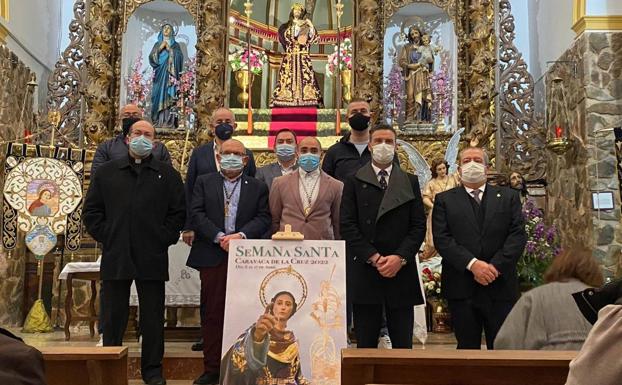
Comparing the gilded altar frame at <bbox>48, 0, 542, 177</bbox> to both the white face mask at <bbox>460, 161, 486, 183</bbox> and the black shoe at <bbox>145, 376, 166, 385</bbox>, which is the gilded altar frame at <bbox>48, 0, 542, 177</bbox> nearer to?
the white face mask at <bbox>460, 161, 486, 183</bbox>

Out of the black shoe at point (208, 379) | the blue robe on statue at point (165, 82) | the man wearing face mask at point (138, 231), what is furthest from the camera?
the blue robe on statue at point (165, 82)

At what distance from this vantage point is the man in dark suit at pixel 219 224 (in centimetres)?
455

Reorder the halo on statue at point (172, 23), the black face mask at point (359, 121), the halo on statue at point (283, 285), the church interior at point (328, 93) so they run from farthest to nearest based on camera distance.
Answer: the halo on statue at point (172, 23)
the church interior at point (328, 93)
the black face mask at point (359, 121)
the halo on statue at point (283, 285)

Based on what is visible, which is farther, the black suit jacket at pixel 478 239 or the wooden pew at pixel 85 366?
the black suit jacket at pixel 478 239

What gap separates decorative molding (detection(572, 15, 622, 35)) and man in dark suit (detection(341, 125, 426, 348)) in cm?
449

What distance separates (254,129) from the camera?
9133 mm

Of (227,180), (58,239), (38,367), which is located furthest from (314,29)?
(38,367)

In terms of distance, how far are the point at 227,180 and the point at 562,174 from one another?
16.9 ft

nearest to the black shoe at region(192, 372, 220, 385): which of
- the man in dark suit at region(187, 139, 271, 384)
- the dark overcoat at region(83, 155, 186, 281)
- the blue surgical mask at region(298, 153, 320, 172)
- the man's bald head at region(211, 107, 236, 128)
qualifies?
the man in dark suit at region(187, 139, 271, 384)

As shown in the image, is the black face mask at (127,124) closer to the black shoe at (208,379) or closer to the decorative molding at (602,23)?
the black shoe at (208,379)

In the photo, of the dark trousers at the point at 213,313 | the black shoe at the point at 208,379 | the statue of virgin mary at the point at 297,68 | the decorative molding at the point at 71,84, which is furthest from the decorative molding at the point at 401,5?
the black shoe at the point at 208,379

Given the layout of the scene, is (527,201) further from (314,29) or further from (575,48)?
(314,29)

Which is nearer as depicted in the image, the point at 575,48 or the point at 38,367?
the point at 38,367

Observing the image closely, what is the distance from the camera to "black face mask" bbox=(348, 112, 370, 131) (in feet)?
16.9
